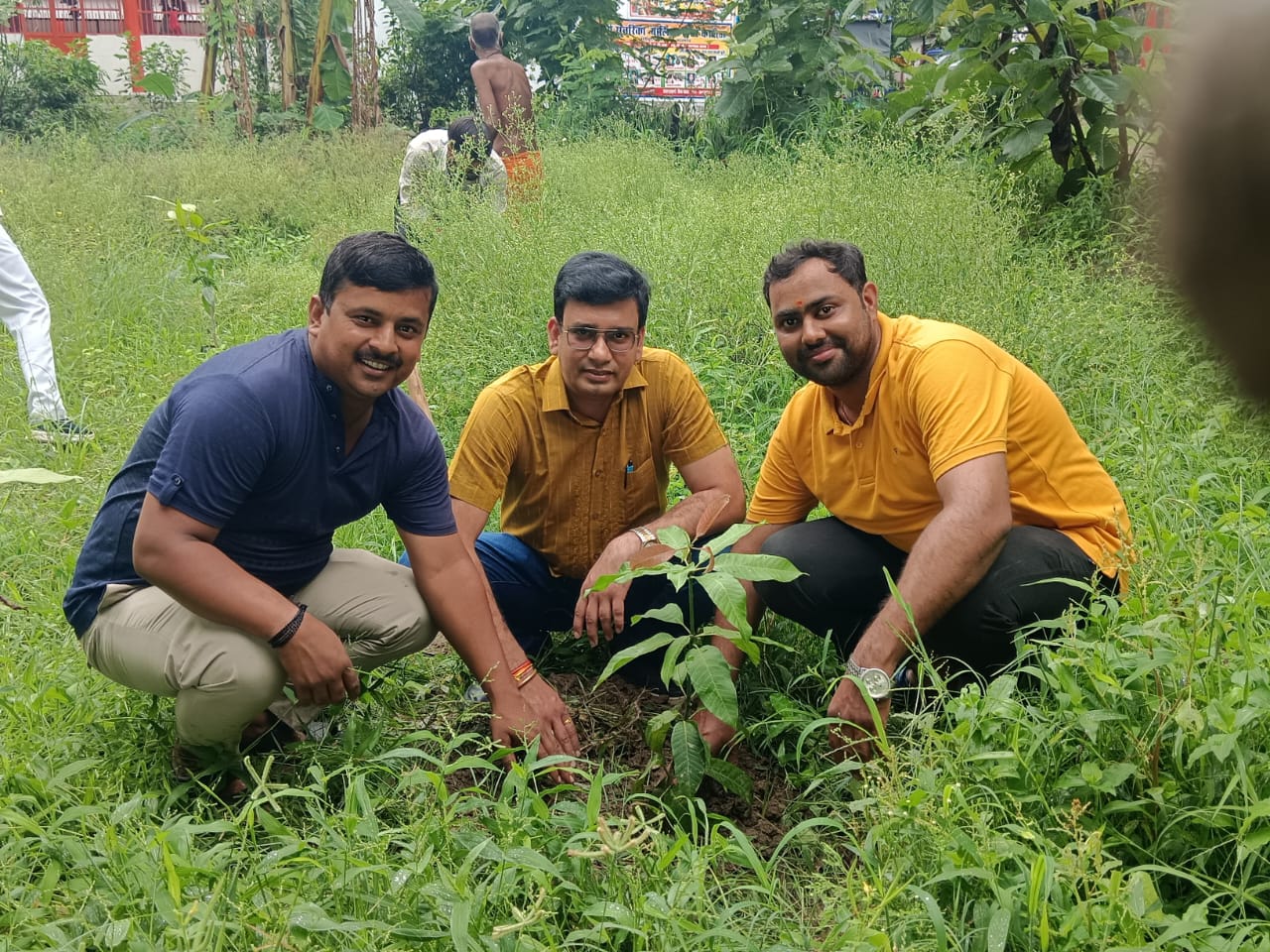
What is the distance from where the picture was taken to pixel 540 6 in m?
13.9

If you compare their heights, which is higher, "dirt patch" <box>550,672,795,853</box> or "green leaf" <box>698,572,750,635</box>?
"green leaf" <box>698,572,750,635</box>

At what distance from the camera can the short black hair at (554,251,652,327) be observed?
3277 millimetres

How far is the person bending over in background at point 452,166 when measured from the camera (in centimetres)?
710

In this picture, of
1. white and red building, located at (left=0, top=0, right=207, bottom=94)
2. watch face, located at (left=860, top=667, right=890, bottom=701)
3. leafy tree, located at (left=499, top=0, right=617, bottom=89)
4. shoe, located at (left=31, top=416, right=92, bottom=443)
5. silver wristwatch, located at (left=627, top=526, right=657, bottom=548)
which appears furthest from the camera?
white and red building, located at (left=0, top=0, right=207, bottom=94)

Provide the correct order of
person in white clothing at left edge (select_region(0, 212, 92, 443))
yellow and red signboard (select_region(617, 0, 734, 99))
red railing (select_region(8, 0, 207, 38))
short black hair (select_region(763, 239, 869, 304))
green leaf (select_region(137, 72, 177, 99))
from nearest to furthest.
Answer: short black hair (select_region(763, 239, 869, 304))
person in white clothing at left edge (select_region(0, 212, 92, 443))
yellow and red signboard (select_region(617, 0, 734, 99))
green leaf (select_region(137, 72, 177, 99))
red railing (select_region(8, 0, 207, 38))

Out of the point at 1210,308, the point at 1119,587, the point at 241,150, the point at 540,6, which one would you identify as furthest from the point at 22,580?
the point at 540,6

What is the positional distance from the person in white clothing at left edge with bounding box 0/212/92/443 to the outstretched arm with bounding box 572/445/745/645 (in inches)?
111

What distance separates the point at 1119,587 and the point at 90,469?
3.61m

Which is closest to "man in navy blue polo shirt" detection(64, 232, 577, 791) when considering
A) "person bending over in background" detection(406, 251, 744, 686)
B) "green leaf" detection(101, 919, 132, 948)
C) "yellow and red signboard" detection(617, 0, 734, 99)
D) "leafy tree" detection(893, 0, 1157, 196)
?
"person bending over in background" detection(406, 251, 744, 686)

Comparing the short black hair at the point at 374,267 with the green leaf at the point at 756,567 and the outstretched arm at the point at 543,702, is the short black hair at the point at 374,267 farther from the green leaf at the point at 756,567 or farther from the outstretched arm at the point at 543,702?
the green leaf at the point at 756,567

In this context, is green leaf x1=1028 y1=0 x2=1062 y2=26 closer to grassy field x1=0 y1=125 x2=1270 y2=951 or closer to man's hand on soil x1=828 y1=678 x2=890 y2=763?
grassy field x1=0 y1=125 x2=1270 y2=951

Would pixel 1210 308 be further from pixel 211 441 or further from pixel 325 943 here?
pixel 211 441

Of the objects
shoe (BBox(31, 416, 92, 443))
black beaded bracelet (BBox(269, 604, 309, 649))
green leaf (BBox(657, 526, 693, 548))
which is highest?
green leaf (BBox(657, 526, 693, 548))

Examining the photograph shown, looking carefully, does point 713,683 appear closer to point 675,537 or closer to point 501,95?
point 675,537
